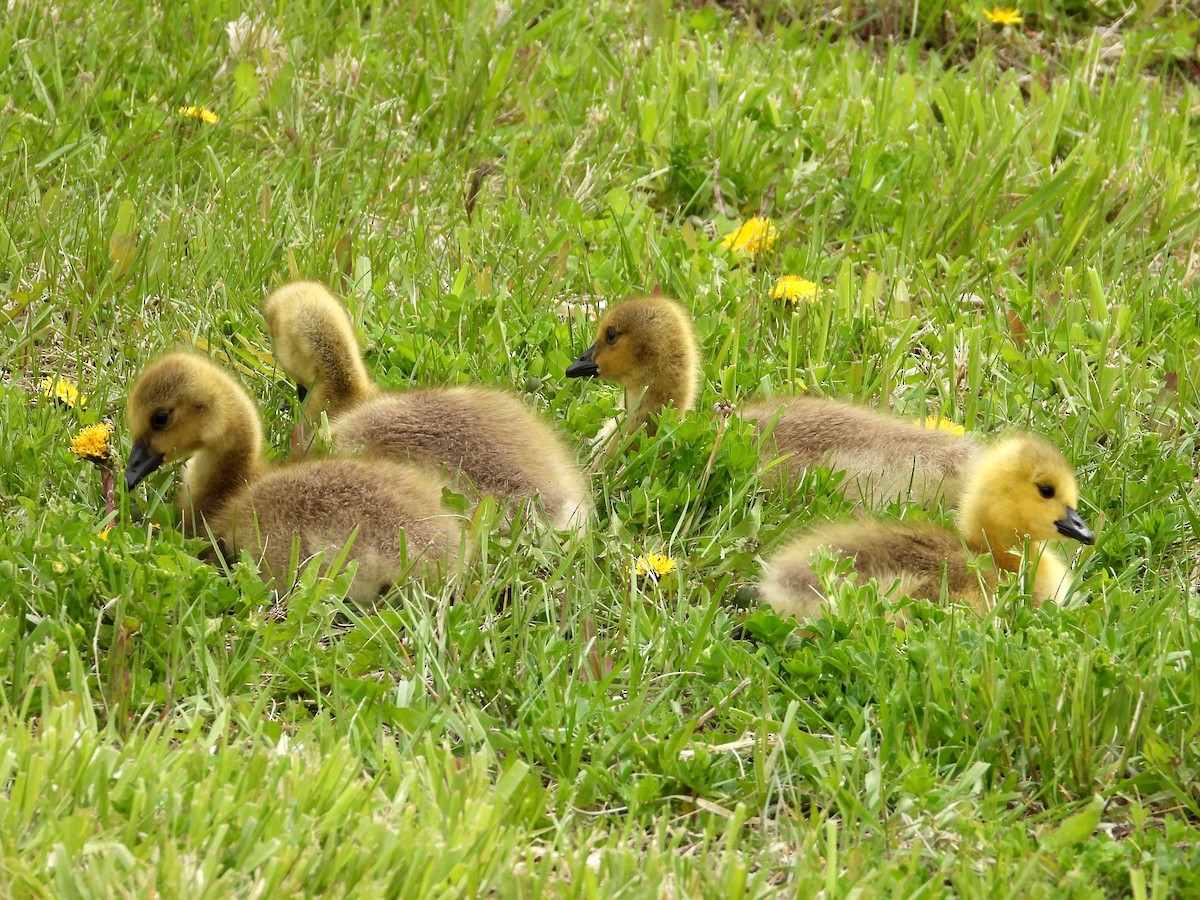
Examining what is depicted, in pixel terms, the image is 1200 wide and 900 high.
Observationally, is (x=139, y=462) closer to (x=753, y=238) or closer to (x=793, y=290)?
(x=793, y=290)

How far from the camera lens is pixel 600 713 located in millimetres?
3020

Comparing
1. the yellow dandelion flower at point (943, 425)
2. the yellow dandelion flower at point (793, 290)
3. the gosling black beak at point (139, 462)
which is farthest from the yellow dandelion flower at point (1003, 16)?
the gosling black beak at point (139, 462)

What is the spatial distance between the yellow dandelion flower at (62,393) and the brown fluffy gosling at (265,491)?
0.40m

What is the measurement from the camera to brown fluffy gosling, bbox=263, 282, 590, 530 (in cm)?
377

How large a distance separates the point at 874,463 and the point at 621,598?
35.1 inches

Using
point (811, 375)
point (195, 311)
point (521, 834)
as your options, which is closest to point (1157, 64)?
point (811, 375)

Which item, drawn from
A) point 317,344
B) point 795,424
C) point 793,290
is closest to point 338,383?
point 317,344

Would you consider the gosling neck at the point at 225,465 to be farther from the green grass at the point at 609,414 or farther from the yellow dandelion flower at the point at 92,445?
the yellow dandelion flower at the point at 92,445

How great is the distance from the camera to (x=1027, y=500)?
3.62 m

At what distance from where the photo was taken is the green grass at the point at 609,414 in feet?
8.63

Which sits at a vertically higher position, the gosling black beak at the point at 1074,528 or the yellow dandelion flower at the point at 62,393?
the yellow dandelion flower at the point at 62,393

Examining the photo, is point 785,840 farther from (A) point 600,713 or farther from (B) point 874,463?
(B) point 874,463

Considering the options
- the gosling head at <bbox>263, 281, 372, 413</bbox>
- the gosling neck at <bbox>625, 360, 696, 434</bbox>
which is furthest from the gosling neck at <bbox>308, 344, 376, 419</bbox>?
the gosling neck at <bbox>625, 360, 696, 434</bbox>

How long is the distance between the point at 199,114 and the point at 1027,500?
3.43 m
